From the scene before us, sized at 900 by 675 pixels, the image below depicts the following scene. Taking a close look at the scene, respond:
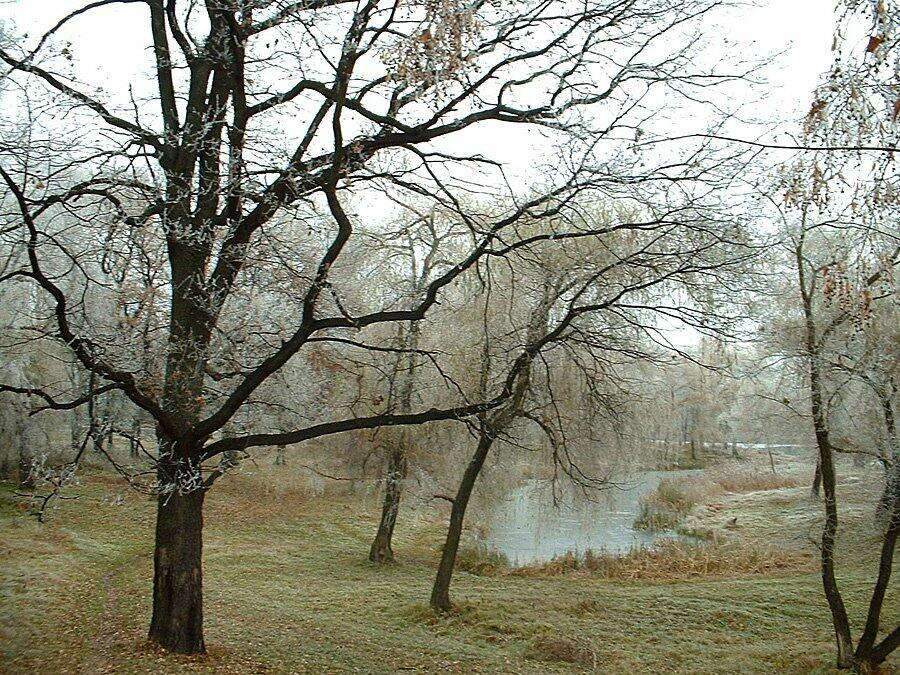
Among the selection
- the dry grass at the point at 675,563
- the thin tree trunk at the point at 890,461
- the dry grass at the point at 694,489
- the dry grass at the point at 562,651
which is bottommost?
the dry grass at the point at 675,563

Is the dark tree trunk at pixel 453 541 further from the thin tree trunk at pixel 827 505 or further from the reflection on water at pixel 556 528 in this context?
the thin tree trunk at pixel 827 505

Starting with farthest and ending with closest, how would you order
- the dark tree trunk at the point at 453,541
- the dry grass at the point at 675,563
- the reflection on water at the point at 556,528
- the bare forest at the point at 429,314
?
the reflection on water at the point at 556,528 < the dry grass at the point at 675,563 < the dark tree trunk at the point at 453,541 < the bare forest at the point at 429,314

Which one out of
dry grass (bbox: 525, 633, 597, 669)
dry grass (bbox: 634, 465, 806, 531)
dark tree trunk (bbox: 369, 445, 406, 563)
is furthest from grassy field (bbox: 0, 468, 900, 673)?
dry grass (bbox: 634, 465, 806, 531)

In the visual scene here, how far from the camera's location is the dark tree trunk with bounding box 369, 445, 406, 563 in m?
13.9

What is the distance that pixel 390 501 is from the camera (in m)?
14.8

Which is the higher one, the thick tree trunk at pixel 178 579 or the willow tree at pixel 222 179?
the willow tree at pixel 222 179

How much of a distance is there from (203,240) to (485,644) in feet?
19.6

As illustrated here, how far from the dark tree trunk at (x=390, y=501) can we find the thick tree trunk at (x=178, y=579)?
258 inches

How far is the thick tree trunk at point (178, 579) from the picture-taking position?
6449 mm

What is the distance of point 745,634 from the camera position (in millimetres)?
9805

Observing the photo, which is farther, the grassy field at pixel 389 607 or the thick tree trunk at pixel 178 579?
the grassy field at pixel 389 607

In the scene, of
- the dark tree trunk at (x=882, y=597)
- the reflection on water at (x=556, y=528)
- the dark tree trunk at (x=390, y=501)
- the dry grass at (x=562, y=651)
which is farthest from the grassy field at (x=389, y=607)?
the reflection on water at (x=556, y=528)

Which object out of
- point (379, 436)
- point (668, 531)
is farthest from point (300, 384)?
point (668, 531)

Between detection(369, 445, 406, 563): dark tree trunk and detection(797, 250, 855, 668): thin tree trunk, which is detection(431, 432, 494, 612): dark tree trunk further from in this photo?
detection(797, 250, 855, 668): thin tree trunk
